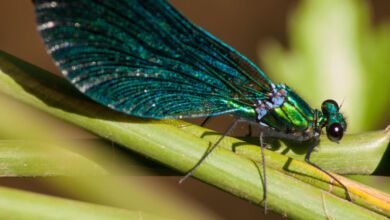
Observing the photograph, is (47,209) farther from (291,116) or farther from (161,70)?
(291,116)

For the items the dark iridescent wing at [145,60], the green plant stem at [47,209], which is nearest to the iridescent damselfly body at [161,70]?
the dark iridescent wing at [145,60]

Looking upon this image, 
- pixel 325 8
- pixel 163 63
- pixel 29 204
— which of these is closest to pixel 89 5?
pixel 163 63

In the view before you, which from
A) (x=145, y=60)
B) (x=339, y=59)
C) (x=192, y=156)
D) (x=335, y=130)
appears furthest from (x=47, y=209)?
(x=339, y=59)

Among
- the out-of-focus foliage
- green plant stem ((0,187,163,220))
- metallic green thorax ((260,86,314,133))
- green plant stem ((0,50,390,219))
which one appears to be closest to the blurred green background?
the out-of-focus foliage

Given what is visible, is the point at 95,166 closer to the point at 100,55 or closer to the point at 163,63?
the point at 100,55

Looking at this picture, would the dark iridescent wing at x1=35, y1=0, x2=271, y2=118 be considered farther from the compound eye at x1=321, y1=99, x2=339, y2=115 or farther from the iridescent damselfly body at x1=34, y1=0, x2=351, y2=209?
the compound eye at x1=321, y1=99, x2=339, y2=115

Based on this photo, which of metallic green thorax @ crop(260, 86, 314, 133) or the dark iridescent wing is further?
metallic green thorax @ crop(260, 86, 314, 133)

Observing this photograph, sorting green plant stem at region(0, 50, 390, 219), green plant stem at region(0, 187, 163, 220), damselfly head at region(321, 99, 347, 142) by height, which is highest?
green plant stem at region(0, 50, 390, 219)
